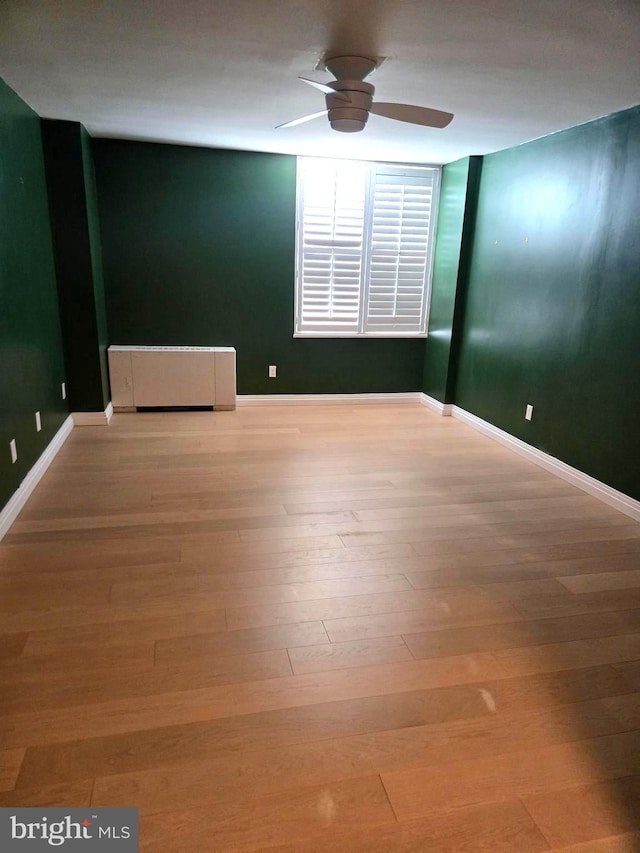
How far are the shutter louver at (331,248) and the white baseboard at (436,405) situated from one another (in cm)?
109

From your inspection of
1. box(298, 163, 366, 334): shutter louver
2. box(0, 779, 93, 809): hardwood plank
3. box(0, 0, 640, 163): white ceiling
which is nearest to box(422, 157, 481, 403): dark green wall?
box(298, 163, 366, 334): shutter louver

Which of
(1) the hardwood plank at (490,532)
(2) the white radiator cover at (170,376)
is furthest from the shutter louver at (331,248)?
(1) the hardwood plank at (490,532)

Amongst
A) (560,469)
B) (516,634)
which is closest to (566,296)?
(560,469)

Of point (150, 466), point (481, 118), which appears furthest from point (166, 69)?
point (150, 466)

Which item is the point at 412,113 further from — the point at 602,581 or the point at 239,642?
the point at 239,642

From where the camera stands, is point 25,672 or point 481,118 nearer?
point 25,672

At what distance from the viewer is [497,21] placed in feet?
6.86

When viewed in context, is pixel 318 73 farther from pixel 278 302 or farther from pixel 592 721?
pixel 592 721

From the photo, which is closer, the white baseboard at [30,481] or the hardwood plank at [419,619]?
the hardwood plank at [419,619]

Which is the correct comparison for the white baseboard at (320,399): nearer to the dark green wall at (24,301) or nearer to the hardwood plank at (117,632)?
the dark green wall at (24,301)

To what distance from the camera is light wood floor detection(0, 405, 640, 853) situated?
1.47 meters

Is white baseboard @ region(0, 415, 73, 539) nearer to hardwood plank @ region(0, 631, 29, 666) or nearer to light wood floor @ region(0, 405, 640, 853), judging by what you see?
light wood floor @ region(0, 405, 640, 853)

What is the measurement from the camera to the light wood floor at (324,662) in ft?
4.83

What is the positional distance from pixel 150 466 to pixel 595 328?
10.4 ft
